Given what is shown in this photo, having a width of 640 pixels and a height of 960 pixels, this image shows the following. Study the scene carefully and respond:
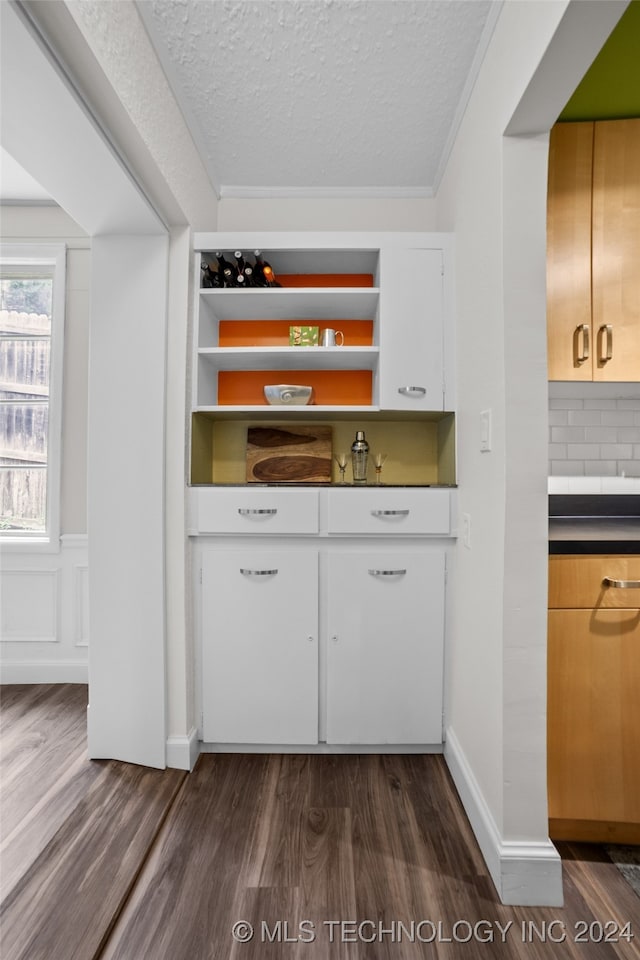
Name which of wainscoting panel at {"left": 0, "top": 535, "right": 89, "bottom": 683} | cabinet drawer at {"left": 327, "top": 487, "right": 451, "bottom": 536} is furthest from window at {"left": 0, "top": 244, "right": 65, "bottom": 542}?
cabinet drawer at {"left": 327, "top": 487, "right": 451, "bottom": 536}

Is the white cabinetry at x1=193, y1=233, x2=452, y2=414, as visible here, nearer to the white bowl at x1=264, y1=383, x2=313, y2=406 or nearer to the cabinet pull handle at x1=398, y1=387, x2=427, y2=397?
the cabinet pull handle at x1=398, y1=387, x2=427, y2=397

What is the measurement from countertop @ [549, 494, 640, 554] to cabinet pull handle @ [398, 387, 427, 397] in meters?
0.69

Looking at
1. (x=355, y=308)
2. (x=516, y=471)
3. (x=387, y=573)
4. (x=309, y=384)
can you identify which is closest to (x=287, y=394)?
(x=309, y=384)

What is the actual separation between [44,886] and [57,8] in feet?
6.91

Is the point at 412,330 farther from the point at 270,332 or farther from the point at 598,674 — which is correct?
the point at 598,674

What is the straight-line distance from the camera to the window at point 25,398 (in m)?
2.67

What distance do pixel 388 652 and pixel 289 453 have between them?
39.4 inches

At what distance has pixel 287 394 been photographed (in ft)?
7.05

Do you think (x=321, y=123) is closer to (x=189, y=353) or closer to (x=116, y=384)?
(x=189, y=353)

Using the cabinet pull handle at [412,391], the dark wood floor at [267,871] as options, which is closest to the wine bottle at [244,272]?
the cabinet pull handle at [412,391]

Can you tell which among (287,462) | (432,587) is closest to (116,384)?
(287,462)

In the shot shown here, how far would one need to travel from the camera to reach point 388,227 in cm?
232

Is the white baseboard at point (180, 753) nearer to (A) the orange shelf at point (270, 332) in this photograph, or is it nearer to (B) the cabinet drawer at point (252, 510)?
(B) the cabinet drawer at point (252, 510)

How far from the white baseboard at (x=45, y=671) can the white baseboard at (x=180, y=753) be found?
1.02m
